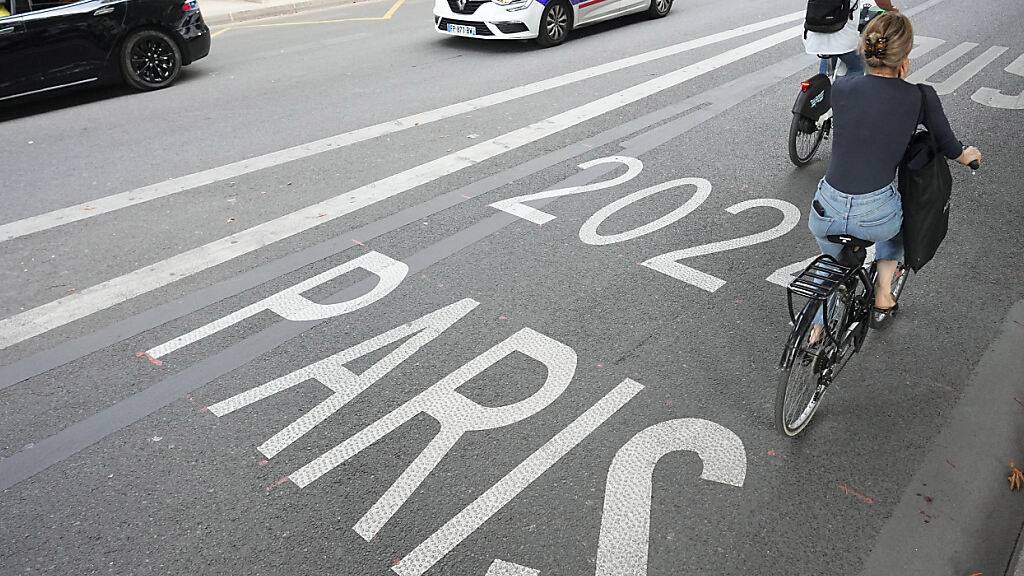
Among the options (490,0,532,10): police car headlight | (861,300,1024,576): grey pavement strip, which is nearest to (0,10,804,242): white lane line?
(490,0,532,10): police car headlight

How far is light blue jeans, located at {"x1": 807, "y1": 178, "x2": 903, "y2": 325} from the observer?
11.9 ft

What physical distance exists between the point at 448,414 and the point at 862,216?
2280mm

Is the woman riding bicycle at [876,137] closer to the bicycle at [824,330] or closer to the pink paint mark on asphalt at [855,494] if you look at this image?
the bicycle at [824,330]

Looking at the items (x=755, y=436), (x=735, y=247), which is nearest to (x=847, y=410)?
(x=755, y=436)

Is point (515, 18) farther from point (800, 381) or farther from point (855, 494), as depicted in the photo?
point (855, 494)

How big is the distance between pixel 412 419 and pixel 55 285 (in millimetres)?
3110

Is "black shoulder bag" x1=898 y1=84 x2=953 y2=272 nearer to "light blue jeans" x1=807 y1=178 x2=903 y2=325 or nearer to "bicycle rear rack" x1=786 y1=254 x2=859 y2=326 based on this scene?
"light blue jeans" x1=807 y1=178 x2=903 y2=325

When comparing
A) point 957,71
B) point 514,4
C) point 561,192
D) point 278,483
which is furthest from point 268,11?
point 278,483

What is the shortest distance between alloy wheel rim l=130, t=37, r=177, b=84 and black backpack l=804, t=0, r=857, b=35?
809cm

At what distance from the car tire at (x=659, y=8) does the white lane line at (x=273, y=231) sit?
5.22 metres

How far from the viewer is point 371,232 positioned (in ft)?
19.5

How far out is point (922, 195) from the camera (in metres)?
3.60

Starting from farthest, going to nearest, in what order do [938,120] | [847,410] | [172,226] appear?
[172,226] < [847,410] < [938,120]

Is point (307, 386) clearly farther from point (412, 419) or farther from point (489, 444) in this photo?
point (489, 444)
